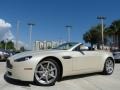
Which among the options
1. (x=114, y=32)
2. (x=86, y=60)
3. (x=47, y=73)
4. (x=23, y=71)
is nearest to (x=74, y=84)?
(x=47, y=73)

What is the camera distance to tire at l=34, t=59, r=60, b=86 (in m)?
6.21

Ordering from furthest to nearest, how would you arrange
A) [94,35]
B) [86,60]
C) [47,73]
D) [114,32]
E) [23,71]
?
[94,35], [114,32], [86,60], [47,73], [23,71]

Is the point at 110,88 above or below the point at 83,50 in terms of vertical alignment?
below

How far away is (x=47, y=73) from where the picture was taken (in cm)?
641

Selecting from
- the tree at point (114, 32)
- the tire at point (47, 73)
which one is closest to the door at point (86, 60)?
the tire at point (47, 73)

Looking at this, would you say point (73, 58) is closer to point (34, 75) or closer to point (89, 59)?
point (89, 59)

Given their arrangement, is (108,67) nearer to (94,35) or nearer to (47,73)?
(47,73)

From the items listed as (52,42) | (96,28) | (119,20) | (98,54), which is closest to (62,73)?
(98,54)

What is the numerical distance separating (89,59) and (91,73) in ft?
3.17

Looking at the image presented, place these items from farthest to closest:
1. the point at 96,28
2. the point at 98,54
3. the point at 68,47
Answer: the point at 96,28 < the point at 98,54 < the point at 68,47

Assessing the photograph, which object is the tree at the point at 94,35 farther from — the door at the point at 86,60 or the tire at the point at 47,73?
the tire at the point at 47,73

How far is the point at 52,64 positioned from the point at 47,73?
280 mm

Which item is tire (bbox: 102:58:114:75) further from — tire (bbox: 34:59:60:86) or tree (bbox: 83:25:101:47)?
tree (bbox: 83:25:101:47)

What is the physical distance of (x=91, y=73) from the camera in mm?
8234
